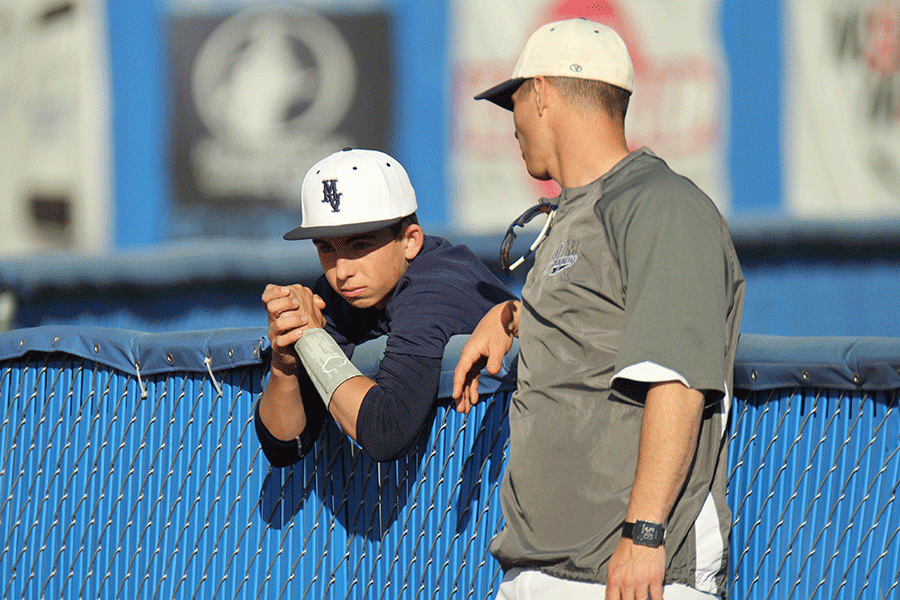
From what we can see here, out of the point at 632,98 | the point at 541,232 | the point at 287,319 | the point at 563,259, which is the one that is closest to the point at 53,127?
the point at 632,98

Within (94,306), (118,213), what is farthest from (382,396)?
(118,213)

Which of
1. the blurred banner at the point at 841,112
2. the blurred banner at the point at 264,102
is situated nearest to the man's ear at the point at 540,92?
the blurred banner at the point at 264,102

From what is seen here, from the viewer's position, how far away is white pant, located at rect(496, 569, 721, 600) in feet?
7.44

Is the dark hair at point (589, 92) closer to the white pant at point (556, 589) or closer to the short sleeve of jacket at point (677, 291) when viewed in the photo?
the short sleeve of jacket at point (677, 291)

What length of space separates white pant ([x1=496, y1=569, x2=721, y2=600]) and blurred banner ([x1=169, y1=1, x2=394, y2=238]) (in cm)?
822

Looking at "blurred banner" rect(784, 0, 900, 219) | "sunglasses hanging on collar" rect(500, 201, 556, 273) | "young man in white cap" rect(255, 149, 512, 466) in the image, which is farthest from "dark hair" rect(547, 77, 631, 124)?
"blurred banner" rect(784, 0, 900, 219)

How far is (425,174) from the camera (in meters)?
10.5

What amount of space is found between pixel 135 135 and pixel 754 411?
917 cm

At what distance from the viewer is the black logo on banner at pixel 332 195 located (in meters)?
3.09

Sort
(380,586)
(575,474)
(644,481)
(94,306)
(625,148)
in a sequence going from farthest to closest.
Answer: (94,306)
(380,586)
(625,148)
(575,474)
(644,481)

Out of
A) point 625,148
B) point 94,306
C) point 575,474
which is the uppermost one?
point 625,148

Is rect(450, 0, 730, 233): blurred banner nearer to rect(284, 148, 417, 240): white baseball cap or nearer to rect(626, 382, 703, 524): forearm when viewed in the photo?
rect(284, 148, 417, 240): white baseball cap

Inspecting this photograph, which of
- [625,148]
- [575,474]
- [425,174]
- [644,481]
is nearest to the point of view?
[644,481]

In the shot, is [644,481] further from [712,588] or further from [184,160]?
[184,160]
